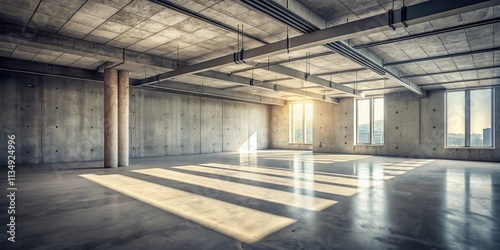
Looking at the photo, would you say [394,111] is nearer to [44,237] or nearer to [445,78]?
[445,78]

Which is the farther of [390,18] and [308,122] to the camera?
[308,122]

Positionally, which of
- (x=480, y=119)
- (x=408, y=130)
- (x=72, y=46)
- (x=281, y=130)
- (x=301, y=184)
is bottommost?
(x=301, y=184)

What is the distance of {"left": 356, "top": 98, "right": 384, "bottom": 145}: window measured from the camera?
67.0ft

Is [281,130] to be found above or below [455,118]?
below

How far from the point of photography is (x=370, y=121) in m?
21.0

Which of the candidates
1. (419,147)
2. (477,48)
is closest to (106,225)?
(477,48)

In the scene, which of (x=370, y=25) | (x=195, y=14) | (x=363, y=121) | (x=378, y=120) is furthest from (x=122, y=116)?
(x=378, y=120)

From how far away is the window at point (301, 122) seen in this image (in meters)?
26.3

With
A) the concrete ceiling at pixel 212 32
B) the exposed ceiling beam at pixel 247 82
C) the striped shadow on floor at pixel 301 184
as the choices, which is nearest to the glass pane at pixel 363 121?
the exposed ceiling beam at pixel 247 82

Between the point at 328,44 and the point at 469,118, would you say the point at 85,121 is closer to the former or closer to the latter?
the point at 328,44

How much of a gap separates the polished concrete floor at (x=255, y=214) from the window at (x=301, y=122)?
17708 mm

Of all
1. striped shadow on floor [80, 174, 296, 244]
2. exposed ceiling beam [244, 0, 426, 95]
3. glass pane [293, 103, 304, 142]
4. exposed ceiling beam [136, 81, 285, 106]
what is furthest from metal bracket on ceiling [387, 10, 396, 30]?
glass pane [293, 103, 304, 142]

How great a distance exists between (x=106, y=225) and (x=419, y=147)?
63.4ft

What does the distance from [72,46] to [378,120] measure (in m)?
19.6
